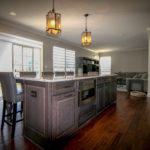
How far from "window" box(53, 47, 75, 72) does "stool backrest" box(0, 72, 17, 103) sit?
3.74 m

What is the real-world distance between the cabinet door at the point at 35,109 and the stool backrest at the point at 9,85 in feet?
0.74

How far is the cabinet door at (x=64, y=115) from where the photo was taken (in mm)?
1484

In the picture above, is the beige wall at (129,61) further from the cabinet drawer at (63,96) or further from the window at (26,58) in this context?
the cabinet drawer at (63,96)

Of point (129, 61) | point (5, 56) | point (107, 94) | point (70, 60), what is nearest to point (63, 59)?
point (70, 60)

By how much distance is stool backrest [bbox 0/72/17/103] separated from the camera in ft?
5.55

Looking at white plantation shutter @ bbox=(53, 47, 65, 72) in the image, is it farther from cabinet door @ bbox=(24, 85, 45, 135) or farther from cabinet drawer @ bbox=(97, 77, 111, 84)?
cabinet door @ bbox=(24, 85, 45, 135)

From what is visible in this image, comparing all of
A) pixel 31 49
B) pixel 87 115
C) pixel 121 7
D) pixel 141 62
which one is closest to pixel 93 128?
pixel 87 115

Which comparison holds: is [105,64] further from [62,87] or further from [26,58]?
[62,87]

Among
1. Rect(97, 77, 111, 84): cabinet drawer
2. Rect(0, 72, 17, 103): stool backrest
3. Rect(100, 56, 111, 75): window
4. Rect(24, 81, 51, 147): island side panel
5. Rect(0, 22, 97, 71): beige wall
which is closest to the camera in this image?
Rect(24, 81, 51, 147): island side panel

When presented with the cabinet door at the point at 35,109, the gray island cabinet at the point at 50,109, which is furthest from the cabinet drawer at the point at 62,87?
the cabinet door at the point at 35,109

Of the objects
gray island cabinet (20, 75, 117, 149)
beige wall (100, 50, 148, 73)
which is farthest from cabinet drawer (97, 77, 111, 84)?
beige wall (100, 50, 148, 73)

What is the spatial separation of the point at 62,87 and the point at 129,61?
8079 millimetres

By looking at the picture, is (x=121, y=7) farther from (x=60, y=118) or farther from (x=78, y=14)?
(x=60, y=118)

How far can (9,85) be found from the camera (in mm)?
1734
